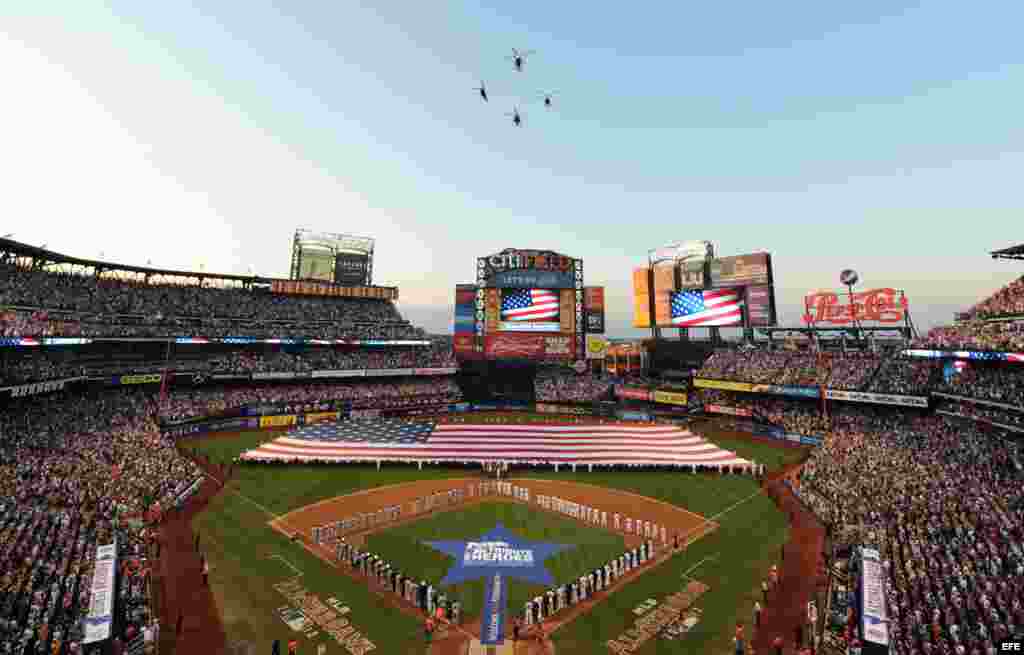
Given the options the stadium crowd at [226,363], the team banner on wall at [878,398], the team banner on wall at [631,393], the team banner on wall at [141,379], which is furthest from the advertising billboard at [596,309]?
the team banner on wall at [141,379]

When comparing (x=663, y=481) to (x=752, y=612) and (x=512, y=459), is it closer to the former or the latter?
(x=512, y=459)

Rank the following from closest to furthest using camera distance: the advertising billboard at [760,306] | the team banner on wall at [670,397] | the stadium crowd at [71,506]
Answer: the stadium crowd at [71,506] < the advertising billboard at [760,306] < the team banner on wall at [670,397]

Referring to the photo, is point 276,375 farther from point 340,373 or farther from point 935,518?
point 935,518

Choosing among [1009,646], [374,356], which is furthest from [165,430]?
[1009,646]

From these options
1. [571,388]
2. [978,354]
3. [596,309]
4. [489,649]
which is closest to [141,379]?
[489,649]

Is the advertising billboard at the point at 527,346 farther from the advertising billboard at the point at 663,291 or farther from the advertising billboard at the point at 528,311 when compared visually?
the advertising billboard at the point at 663,291

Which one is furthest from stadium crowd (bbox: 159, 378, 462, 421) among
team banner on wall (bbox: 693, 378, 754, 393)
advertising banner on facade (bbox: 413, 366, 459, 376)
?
team banner on wall (bbox: 693, 378, 754, 393)
